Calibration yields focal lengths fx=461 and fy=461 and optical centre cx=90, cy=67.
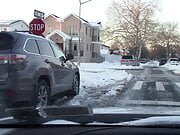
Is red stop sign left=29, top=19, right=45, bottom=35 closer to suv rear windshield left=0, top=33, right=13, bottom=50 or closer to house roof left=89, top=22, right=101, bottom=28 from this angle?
suv rear windshield left=0, top=33, right=13, bottom=50

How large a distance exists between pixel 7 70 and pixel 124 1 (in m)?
64.2

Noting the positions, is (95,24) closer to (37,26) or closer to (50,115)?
(37,26)

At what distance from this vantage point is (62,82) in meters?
11.7

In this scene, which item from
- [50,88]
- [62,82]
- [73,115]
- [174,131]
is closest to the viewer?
[174,131]

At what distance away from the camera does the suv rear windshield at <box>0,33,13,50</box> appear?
905 centimetres

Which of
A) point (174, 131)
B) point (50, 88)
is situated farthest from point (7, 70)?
point (174, 131)

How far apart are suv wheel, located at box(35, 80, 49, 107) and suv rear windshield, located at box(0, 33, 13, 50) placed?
45.7 inches

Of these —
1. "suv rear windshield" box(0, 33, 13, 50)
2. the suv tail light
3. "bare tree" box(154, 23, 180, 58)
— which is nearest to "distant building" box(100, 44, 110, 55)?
"bare tree" box(154, 23, 180, 58)

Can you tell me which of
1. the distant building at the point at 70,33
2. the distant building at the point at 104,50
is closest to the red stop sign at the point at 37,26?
the distant building at the point at 70,33

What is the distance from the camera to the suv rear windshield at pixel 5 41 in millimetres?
9055

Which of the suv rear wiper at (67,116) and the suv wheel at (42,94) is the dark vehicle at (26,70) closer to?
the suv wheel at (42,94)

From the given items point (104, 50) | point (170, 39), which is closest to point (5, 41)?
point (170, 39)

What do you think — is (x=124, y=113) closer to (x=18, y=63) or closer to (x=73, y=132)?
(x=73, y=132)

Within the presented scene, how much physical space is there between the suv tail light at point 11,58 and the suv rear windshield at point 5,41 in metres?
0.21
